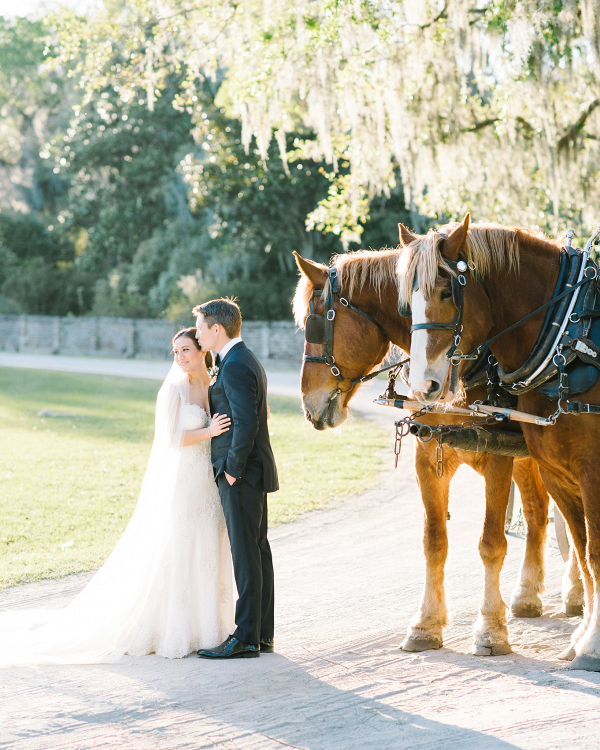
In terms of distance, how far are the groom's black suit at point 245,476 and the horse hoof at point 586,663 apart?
1.57 metres

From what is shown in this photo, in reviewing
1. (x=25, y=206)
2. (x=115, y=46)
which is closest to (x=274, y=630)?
(x=115, y=46)

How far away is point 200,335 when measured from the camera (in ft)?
14.6

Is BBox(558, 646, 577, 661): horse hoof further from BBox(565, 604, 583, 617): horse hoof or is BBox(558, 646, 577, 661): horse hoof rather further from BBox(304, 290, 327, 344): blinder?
BBox(304, 290, 327, 344): blinder

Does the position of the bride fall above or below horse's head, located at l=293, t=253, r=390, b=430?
below

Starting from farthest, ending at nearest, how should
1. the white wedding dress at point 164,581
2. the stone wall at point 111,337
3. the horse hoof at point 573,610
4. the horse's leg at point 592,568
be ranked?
the stone wall at point 111,337, the horse hoof at point 573,610, the white wedding dress at point 164,581, the horse's leg at point 592,568

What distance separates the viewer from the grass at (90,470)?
22.9ft

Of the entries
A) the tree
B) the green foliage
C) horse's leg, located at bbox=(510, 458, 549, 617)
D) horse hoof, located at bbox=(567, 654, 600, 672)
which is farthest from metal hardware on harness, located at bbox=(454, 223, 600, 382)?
the green foliage

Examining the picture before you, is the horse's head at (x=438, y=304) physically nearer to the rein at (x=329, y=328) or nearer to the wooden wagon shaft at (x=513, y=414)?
the wooden wagon shaft at (x=513, y=414)

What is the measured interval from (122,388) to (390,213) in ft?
35.7

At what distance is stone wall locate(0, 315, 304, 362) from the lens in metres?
25.3

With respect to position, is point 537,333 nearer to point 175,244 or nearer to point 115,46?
point 115,46

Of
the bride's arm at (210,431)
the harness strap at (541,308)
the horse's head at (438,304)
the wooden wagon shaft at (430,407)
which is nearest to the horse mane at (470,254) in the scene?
the horse's head at (438,304)

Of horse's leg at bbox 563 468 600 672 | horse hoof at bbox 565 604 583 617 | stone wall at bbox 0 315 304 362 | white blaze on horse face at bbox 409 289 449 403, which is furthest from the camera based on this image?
stone wall at bbox 0 315 304 362

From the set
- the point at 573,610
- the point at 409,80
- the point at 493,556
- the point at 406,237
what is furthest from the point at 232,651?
the point at 409,80
